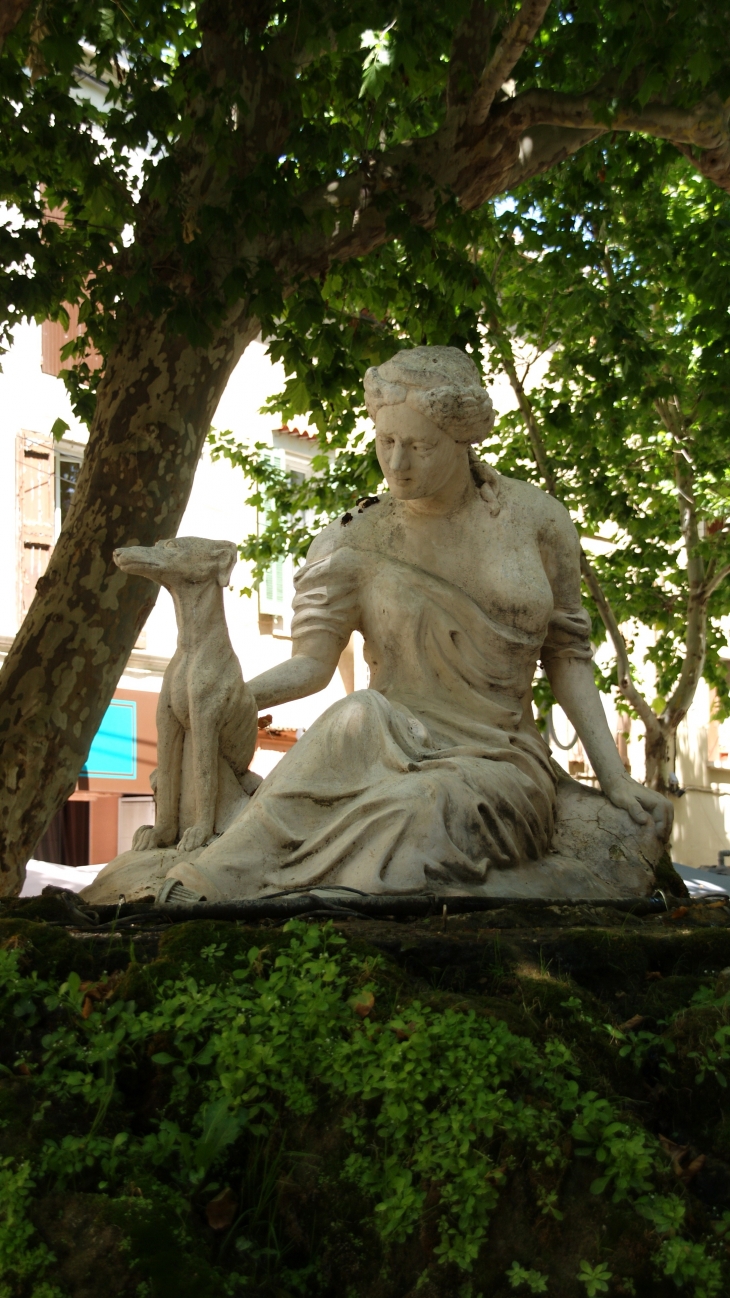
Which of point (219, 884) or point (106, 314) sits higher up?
point (106, 314)

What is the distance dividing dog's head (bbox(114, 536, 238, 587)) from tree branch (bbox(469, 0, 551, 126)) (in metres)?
3.52

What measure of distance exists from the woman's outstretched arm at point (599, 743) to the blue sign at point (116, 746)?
11.3 metres

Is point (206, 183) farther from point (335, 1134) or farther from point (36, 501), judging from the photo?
point (36, 501)

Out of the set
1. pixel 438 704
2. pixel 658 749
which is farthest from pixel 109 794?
pixel 438 704

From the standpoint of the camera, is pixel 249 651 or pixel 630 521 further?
pixel 249 651

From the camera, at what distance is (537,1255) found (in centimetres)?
222

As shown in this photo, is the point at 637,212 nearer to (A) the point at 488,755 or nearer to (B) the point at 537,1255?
(A) the point at 488,755

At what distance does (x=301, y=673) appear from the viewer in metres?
4.82

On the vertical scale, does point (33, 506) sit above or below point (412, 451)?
above

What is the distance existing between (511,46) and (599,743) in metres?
3.62

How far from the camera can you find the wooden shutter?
16.2 meters

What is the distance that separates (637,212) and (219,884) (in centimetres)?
935

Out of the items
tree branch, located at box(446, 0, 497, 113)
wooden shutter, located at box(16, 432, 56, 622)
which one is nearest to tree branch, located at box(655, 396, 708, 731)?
tree branch, located at box(446, 0, 497, 113)

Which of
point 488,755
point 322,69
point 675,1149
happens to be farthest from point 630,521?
point 675,1149
